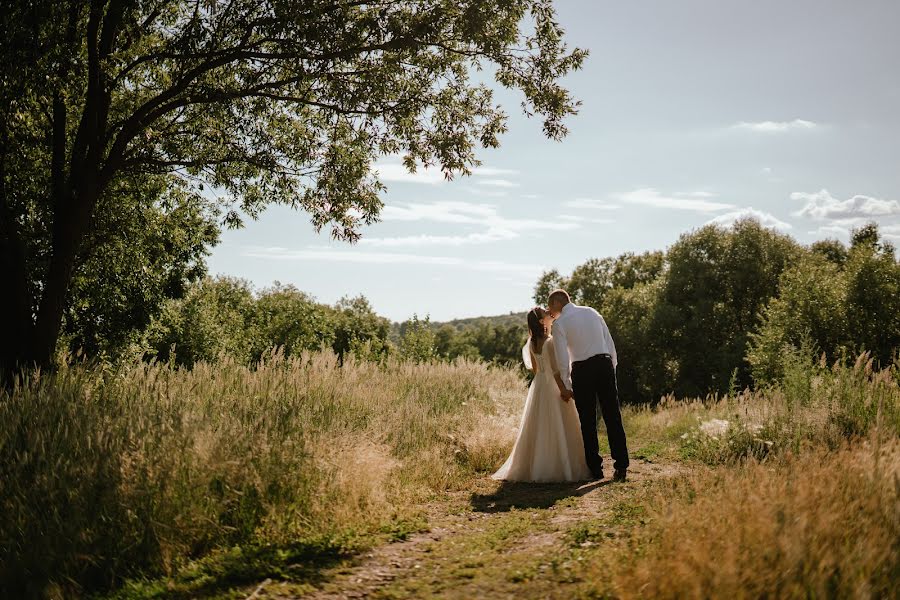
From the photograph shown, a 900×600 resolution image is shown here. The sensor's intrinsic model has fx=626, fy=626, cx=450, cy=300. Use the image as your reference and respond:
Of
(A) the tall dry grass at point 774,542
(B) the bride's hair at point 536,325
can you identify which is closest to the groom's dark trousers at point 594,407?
(B) the bride's hair at point 536,325

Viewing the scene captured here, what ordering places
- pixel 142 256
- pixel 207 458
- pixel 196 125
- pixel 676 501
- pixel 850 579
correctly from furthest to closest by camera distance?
1. pixel 142 256
2. pixel 196 125
3. pixel 207 458
4. pixel 676 501
5. pixel 850 579

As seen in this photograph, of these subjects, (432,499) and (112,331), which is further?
(112,331)

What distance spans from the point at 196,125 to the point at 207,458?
741 cm

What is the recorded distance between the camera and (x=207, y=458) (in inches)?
214

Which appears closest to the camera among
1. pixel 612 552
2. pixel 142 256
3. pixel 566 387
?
pixel 612 552

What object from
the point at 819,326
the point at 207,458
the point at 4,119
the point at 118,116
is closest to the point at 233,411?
the point at 207,458

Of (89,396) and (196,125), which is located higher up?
(196,125)

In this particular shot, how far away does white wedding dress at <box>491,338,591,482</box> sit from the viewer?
8.57 meters

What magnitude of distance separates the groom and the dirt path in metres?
0.61

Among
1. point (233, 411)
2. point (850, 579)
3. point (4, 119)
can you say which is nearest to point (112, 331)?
point (4, 119)

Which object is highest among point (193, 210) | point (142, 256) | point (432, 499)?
point (193, 210)

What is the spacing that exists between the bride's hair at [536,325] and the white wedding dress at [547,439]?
6.6 inches

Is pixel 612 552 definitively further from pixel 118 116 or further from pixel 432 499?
pixel 118 116

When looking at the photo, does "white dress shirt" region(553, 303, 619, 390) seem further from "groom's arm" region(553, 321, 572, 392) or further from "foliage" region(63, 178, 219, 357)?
"foliage" region(63, 178, 219, 357)
